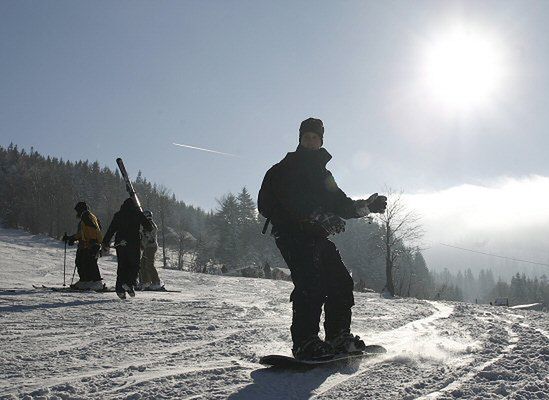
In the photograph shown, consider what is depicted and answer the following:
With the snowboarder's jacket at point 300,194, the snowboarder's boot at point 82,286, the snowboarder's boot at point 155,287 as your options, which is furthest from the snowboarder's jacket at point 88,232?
the snowboarder's jacket at point 300,194

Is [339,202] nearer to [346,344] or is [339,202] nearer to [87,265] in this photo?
[346,344]

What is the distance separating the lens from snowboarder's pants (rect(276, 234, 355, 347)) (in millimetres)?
3145

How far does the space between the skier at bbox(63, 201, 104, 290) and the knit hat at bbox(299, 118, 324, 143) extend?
24.7ft

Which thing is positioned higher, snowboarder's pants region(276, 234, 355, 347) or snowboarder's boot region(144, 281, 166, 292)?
snowboarder's pants region(276, 234, 355, 347)

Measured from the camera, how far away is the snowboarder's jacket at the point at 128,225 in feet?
28.7

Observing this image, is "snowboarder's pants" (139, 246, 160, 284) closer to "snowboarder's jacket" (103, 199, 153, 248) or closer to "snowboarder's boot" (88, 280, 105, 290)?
"snowboarder's boot" (88, 280, 105, 290)

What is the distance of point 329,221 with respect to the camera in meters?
3.45

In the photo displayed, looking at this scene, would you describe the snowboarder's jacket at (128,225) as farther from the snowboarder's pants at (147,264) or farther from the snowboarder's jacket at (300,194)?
the snowboarder's jacket at (300,194)

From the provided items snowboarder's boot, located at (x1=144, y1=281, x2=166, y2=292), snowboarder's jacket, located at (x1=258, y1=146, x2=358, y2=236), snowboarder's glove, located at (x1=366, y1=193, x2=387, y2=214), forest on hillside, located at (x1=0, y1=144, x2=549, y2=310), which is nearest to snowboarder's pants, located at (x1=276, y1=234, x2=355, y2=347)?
snowboarder's jacket, located at (x1=258, y1=146, x2=358, y2=236)

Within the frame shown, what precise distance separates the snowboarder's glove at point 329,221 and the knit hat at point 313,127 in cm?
73

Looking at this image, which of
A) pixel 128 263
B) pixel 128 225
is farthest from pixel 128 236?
pixel 128 263

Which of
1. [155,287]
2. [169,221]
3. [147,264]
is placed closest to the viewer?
[155,287]

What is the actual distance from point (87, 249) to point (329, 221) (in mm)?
8107

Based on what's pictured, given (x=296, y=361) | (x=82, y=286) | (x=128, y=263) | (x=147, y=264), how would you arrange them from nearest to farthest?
(x=296, y=361) → (x=128, y=263) → (x=82, y=286) → (x=147, y=264)
